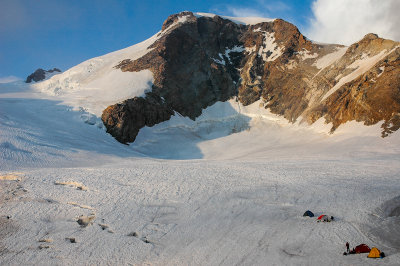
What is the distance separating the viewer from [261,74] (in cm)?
7025

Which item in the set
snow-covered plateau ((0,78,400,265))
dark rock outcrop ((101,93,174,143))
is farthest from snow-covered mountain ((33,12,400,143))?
snow-covered plateau ((0,78,400,265))

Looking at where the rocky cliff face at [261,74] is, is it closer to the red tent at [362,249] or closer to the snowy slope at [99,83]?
the snowy slope at [99,83]

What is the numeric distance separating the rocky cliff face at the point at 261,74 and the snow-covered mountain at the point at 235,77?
0.17 metres

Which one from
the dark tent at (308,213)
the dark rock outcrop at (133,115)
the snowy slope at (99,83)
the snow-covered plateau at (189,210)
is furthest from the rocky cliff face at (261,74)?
the dark tent at (308,213)

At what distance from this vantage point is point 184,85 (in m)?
64.7

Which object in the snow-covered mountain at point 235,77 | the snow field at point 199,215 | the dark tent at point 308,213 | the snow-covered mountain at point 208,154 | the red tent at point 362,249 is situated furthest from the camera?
the snow-covered mountain at point 235,77

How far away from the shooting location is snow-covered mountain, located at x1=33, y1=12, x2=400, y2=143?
43.9m

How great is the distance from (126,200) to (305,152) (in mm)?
24945

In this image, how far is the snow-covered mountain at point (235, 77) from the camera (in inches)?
1727

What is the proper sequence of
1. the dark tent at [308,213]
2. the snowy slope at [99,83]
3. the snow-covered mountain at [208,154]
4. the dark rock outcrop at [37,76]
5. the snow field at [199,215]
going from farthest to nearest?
the dark rock outcrop at [37,76] → the snowy slope at [99,83] → the dark tent at [308,213] → the snow-covered mountain at [208,154] → the snow field at [199,215]

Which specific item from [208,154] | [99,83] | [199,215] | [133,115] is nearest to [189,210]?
[199,215]

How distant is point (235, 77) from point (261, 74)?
610cm

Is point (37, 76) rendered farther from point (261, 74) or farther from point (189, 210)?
point (189, 210)

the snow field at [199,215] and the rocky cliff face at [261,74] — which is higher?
the rocky cliff face at [261,74]
